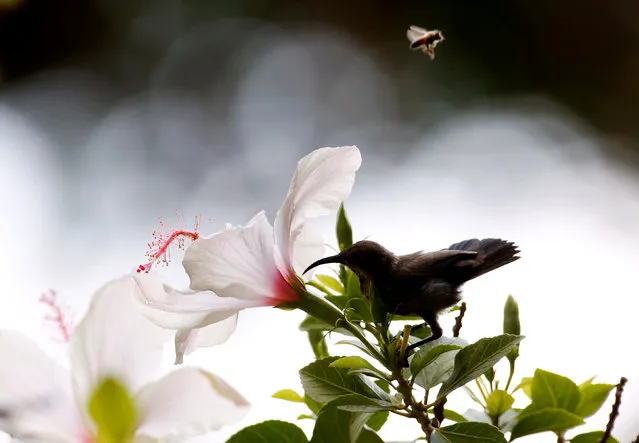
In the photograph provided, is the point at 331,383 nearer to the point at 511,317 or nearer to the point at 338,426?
the point at 338,426

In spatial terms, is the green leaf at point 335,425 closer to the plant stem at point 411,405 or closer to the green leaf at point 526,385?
the plant stem at point 411,405

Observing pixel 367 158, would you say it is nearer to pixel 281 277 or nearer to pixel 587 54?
pixel 587 54

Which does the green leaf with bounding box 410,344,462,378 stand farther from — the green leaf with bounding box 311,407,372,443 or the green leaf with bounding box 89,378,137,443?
the green leaf with bounding box 89,378,137,443

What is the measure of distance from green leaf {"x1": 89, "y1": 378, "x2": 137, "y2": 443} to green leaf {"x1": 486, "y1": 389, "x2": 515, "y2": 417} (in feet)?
0.83

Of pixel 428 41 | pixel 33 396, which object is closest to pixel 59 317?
pixel 33 396

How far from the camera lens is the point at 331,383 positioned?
44cm

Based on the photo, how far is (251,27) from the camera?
2.87m

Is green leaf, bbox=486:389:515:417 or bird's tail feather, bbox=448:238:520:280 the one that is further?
green leaf, bbox=486:389:515:417

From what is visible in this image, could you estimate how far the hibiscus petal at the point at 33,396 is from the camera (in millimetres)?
379

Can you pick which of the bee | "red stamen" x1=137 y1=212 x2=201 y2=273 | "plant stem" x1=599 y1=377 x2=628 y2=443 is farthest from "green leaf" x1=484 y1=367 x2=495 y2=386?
the bee

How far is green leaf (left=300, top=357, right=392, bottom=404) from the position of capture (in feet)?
1.43

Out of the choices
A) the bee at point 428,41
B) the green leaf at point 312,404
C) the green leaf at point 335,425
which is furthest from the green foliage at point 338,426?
the bee at point 428,41

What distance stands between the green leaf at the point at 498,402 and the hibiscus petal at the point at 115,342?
0.24 m

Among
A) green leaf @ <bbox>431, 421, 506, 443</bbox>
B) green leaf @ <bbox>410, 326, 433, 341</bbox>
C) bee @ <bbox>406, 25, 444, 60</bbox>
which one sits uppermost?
bee @ <bbox>406, 25, 444, 60</bbox>
